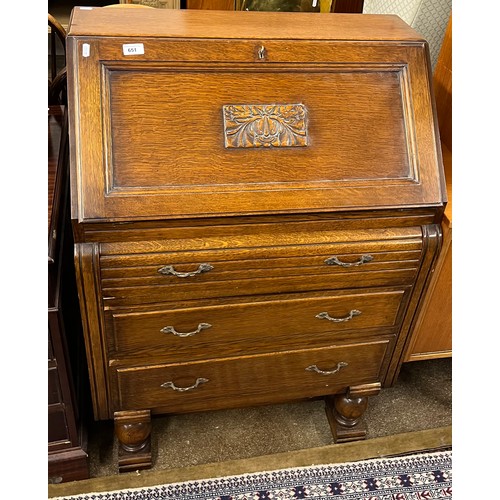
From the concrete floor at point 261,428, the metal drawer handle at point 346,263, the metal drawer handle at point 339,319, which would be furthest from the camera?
the concrete floor at point 261,428

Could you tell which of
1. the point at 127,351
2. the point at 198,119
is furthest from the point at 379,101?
the point at 127,351

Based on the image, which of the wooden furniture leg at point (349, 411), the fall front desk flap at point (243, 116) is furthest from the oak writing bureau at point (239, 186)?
the wooden furniture leg at point (349, 411)

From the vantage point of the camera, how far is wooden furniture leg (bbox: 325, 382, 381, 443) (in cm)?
170

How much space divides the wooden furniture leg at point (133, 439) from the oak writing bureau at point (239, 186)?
0.05m

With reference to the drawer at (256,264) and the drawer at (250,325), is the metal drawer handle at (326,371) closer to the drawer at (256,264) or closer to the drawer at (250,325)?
the drawer at (250,325)

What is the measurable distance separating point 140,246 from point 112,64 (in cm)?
39

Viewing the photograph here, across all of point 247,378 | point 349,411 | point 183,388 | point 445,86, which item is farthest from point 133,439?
point 445,86

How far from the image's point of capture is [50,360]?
4.52ft

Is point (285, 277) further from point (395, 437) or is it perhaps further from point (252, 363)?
point (395, 437)

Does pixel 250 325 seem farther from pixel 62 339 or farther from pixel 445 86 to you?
pixel 445 86

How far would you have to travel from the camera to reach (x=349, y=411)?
1.75 metres

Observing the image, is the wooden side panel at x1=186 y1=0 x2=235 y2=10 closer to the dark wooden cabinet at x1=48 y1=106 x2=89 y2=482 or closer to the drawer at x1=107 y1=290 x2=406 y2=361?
the dark wooden cabinet at x1=48 y1=106 x2=89 y2=482

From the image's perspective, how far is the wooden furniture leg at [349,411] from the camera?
66.8 inches

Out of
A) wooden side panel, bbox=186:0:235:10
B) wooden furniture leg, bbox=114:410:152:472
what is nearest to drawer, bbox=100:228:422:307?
wooden furniture leg, bbox=114:410:152:472
